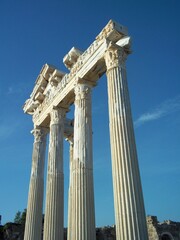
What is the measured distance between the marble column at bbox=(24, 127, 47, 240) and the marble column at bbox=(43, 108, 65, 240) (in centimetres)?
305

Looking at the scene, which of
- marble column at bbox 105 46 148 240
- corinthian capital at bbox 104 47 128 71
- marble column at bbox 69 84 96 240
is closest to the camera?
marble column at bbox 105 46 148 240

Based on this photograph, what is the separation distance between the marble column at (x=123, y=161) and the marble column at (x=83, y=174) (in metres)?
3.05

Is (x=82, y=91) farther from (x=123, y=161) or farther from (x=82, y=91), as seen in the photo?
(x=123, y=161)

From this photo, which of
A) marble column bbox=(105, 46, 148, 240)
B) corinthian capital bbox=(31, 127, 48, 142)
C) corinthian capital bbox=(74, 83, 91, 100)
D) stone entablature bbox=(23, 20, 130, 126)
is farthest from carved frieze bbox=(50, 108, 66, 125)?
marble column bbox=(105, 46, 148, 240)

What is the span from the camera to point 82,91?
1756cm

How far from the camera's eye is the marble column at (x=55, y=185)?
16.8 meters

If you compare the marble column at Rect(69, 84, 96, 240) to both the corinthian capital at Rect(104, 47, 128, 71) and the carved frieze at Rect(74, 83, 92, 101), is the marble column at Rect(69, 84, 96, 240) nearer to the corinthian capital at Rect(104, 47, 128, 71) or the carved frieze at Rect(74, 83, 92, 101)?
the carved frieze at Rect(74, 83, 92, 101)

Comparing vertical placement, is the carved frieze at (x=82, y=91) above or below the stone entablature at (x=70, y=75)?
below

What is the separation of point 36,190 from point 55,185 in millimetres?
3660

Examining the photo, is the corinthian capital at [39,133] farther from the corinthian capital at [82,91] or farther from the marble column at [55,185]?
the corinthian capital at [82,91]

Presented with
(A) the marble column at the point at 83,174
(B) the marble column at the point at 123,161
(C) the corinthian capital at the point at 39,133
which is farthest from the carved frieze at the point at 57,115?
(B) the marble column at the point at 123,161

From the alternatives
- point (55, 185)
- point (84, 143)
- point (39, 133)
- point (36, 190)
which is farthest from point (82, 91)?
point (36, 190)

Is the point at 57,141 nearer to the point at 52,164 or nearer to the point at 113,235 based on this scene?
the point at 52,164

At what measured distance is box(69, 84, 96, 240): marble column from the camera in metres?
13.2
